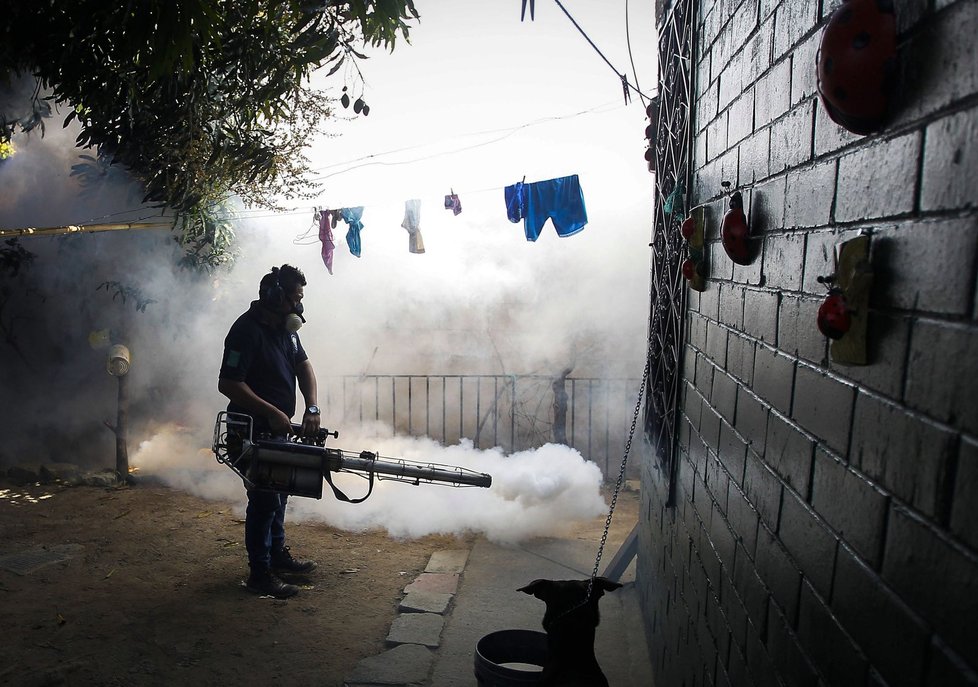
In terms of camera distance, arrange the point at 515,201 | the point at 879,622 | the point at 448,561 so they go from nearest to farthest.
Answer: the point at 879,622 < the point at 448,561 < the point at 515,201

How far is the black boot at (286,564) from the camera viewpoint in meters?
6.32

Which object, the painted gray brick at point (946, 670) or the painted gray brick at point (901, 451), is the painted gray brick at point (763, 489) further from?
the painted gray brick at point (946, 670)

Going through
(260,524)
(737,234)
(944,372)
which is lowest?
(260,524)

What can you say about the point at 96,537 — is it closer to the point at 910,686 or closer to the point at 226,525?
the point at 226,525

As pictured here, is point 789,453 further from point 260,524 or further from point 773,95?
point 260,524

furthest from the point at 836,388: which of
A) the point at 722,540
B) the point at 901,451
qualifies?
the point at 722,540

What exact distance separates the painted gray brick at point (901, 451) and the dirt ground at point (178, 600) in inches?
172

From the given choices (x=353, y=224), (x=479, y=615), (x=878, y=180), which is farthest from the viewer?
(x=353, y=224)

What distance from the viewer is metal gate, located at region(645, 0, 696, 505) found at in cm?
369

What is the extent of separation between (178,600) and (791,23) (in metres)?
6.36

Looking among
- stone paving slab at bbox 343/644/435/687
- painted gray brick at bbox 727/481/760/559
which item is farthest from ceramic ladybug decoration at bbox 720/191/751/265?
stone paving slab at bbox 343/644/435/687

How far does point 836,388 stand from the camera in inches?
57.7

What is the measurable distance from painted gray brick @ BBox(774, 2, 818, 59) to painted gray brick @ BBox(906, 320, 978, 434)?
102 centimetres

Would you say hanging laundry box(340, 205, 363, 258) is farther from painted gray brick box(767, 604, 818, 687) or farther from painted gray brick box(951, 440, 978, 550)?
painted gray brick box(951, 440, 978, 550)
